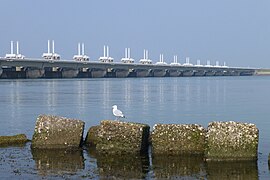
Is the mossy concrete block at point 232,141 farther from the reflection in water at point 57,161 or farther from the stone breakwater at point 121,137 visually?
the reflection in water at point 57,161

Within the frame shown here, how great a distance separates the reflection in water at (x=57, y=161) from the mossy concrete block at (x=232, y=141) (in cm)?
337

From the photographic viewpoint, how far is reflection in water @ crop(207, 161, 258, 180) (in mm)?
12504

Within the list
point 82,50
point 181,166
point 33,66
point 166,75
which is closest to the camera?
point 181,166

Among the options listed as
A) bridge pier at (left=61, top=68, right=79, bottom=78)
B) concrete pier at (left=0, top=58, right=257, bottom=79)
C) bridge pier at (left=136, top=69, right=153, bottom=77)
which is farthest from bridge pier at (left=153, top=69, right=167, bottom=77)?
bridge pier at (left=61, top=68, right=79, bottom=78)

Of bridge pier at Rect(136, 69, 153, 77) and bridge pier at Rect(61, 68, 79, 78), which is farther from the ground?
bridge pier at Rect(61, 68, 79, 78)

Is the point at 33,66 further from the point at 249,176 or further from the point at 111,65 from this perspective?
the point at 249,176

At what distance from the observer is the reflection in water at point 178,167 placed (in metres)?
12.5

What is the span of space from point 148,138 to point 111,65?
127030 mm

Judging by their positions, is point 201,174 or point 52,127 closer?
point 201,174

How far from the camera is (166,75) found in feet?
588

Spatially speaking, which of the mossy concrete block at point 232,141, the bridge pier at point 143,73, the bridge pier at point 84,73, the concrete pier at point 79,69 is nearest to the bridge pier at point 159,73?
the concrete pier at point 79,69

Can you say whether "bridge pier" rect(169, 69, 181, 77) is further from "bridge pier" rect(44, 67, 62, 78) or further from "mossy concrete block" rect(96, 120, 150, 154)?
"mossy concrete block" rect(96, 120, 150, 154)

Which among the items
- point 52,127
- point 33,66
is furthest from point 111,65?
point 52,127

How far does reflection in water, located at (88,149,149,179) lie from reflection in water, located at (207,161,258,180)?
5.19 ft
